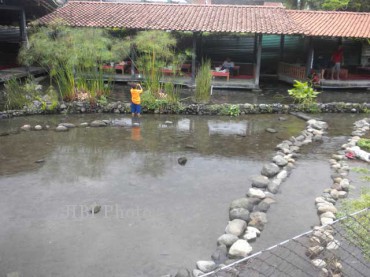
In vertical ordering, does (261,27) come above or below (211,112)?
above

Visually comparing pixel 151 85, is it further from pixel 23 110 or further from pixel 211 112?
pixel 23 110

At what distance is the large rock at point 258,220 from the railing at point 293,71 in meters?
11.3

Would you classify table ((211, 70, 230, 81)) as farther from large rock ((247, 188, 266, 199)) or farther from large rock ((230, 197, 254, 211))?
large rock ((230, 197, 254, 211))

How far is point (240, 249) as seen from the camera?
458 centimetres

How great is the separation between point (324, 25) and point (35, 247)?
14179 millimetres

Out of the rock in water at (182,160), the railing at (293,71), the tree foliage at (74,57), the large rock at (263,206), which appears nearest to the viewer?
the large rock at (263,206)

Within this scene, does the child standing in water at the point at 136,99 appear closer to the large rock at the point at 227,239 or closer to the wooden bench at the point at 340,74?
the large rock at the point at 227,239

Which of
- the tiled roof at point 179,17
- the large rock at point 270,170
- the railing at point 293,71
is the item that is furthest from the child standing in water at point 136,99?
the railing at point 293,71

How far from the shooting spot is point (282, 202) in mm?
5984

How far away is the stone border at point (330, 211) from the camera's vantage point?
420 centimetres

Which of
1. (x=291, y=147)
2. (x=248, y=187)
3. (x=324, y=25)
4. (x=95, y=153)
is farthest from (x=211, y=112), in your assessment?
(x=324, y=25)

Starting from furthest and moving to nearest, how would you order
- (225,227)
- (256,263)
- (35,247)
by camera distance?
(225,227) → (35,247) → (256,263)

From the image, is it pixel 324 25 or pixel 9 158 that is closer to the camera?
pixel 9 158

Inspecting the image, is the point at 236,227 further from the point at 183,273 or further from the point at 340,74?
the point at 340,74
